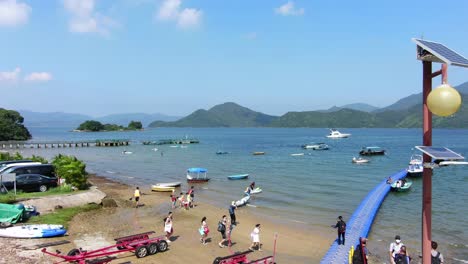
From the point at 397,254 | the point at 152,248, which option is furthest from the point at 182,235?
the point at 397,254

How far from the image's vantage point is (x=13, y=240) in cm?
1947

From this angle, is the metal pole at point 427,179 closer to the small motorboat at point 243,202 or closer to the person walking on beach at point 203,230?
the person walking on beach at point 203,230

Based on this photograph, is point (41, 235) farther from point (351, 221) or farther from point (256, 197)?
point (256, 197)

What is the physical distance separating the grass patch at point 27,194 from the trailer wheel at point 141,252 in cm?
1237

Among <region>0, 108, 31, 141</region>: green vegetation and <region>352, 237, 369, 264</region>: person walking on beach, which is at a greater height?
<region>0, 108, 31, 141</region>: green vegetation

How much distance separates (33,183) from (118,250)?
16.9m

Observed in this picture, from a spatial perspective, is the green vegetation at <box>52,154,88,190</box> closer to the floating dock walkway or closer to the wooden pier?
the floating dock walkway

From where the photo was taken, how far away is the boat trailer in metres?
15.9

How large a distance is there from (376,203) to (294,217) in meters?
6.95

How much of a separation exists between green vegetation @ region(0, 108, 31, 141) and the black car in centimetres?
13335

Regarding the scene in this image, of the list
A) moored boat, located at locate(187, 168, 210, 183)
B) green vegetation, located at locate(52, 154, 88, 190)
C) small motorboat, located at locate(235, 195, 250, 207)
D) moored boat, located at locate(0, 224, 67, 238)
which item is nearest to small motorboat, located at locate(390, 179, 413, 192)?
small motorboat, located at locate(235, 195, 250, 207)

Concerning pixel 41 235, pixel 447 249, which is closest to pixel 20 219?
pixel 41 235

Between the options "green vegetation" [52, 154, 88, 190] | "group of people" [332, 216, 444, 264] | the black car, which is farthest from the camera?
"green vegetation" [52, 154, 88, 190]

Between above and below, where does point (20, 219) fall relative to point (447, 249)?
above
